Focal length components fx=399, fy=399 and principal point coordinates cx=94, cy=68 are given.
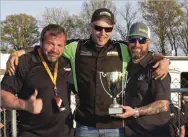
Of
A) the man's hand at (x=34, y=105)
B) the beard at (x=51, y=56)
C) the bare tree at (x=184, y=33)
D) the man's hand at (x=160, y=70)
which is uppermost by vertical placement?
the bare tree at (x=184, y=33)

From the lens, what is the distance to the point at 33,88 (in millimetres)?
4223

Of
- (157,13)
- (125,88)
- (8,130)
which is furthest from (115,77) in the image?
(157,13)

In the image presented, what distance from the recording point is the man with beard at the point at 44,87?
4.23 m

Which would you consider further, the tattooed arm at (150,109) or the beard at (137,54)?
the beard at (137,54)

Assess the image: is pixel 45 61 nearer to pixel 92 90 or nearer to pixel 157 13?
pixel 92 90

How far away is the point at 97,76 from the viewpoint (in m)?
4.38

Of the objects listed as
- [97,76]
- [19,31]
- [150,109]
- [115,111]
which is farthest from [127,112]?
[19,31]

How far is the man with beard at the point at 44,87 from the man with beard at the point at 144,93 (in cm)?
73

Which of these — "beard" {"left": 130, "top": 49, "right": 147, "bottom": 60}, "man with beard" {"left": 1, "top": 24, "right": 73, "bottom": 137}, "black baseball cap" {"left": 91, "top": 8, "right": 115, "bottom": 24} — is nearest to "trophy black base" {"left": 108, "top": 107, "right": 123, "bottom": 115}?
"man with beard" {"left": 1, "top": 24, "right": 73, "bottom": 137}

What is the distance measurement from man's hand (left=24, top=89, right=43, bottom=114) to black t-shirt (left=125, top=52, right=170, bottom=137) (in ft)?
3.36

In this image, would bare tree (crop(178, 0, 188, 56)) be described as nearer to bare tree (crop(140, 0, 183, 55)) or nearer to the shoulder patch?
bare tree (crop(140, 0, 183, 55))

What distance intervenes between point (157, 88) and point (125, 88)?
1.17 ft

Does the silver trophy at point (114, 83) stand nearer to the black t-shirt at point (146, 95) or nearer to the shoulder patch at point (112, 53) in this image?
the black t-shirt at point (146, 95)

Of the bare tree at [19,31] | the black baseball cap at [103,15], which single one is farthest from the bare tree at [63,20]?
the black baseball cap at [103,15]
